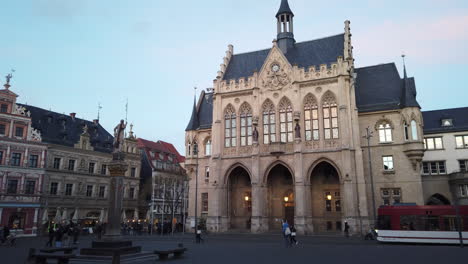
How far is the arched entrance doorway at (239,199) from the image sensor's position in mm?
43469

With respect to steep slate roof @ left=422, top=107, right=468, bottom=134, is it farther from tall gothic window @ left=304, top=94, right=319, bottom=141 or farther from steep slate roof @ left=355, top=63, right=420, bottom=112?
tall gothic window @ left=304, top=94, right=319, bottom=141

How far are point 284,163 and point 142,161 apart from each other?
34.7 meters

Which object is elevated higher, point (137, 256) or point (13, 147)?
point (13, 147)

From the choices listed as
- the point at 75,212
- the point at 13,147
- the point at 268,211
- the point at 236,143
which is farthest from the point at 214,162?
the point at 13,147

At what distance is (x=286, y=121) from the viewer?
4116 centimetres

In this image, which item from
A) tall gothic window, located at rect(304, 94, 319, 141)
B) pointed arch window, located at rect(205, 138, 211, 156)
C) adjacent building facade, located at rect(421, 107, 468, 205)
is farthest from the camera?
pointed arch window, located at rect(205, 138, 211, 156)

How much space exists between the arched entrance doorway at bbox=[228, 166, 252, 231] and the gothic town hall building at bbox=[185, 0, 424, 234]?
4.8 inches

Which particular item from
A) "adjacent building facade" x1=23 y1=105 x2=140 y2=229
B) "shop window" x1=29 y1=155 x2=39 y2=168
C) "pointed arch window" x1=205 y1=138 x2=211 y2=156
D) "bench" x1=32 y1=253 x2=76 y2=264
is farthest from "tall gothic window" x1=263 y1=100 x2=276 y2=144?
"bench" x1=32 y1=253 x2=76 y2=264

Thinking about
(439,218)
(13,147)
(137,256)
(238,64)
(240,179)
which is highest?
(238,64)

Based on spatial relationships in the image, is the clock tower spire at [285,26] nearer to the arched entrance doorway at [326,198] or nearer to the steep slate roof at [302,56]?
the steep slate roof at [302,56]

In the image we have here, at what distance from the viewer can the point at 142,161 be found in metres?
65.9

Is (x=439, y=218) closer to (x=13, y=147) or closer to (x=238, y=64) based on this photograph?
(x=238, y=64)

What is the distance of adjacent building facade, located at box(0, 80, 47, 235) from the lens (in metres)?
41.0

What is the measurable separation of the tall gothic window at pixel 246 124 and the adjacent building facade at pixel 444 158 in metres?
20.9
